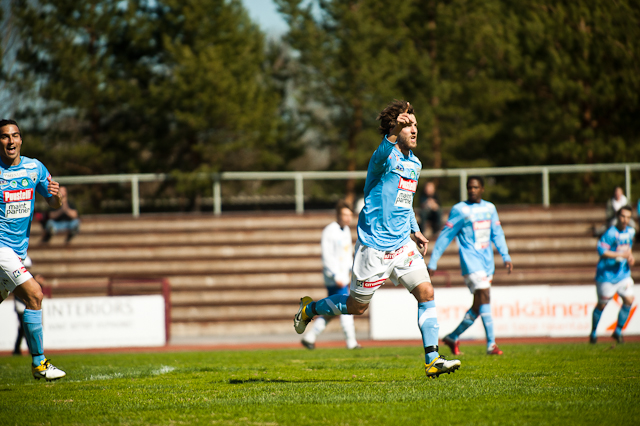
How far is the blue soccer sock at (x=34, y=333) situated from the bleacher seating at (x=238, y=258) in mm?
10763

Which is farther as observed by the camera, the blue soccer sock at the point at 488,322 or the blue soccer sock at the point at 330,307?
the blue soccer sock at the point at 488,322

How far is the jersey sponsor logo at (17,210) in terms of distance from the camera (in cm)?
675

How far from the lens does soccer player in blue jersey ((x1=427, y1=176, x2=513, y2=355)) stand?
948 centimetres

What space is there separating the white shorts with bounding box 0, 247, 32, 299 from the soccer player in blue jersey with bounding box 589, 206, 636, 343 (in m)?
9.00

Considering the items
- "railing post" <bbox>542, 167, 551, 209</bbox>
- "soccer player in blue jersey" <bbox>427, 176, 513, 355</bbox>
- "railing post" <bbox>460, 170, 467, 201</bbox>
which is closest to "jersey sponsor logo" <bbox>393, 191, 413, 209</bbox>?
"soccer player in blue jersey" <bbox>427, 176, 513, 355</bbox>

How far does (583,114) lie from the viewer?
25.6m

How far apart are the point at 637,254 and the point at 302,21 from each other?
54.4 ft

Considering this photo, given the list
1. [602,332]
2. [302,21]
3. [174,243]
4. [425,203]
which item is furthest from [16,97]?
[602,332]

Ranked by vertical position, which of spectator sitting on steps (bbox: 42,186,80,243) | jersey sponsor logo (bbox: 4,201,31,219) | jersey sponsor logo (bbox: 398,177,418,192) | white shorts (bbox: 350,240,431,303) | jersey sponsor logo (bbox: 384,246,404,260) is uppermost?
jersey sponsor logo (bbox: 398,177,418,192)

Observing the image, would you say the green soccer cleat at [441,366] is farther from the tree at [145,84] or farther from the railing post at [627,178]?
the tree at [145,84]

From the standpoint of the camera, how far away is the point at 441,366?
588cm

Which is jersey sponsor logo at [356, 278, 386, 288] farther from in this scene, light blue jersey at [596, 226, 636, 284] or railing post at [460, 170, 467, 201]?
railing post at [460, 170, 467, 201]

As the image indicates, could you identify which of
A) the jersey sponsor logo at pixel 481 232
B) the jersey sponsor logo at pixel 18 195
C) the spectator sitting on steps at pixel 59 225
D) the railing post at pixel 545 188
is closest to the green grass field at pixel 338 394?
the jersey sponsor logo at pixel 481 232

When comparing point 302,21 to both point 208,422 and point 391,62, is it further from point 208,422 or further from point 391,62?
point 208,422
